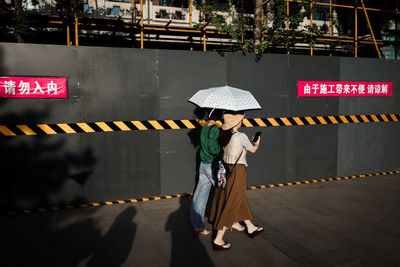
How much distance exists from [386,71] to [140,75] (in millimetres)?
6282

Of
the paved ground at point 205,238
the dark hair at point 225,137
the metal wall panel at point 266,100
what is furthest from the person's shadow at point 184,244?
the metal wall panel at point 266,100

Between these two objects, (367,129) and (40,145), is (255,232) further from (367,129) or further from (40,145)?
(367,129)

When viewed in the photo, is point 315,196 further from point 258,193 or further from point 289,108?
point 289,108

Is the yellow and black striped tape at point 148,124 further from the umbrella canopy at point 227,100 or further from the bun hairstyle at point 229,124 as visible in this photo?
the bun hairstyle at point 229,124

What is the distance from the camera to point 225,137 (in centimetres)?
436

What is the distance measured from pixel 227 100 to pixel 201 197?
61.3 inches

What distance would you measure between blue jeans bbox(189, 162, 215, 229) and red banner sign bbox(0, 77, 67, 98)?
3.00m

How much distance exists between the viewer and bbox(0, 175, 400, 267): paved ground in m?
3.92

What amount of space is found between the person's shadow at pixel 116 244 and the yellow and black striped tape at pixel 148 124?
1.71 meters

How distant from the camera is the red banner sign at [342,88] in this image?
716cm

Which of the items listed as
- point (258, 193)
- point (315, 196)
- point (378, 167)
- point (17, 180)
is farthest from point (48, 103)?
point (378, 167)

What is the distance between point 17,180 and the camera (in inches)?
217

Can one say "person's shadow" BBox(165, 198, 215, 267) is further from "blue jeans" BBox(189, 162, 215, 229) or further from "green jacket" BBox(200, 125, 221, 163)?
"green jacket" BBox(200, 125, 221, 163)

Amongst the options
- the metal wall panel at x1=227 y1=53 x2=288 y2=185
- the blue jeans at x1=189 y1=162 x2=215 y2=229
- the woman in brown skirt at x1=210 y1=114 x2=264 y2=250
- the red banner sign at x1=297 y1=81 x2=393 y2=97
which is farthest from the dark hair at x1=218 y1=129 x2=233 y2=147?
the red banner sign at x1=297 y1=81 x2=393 y2=97
